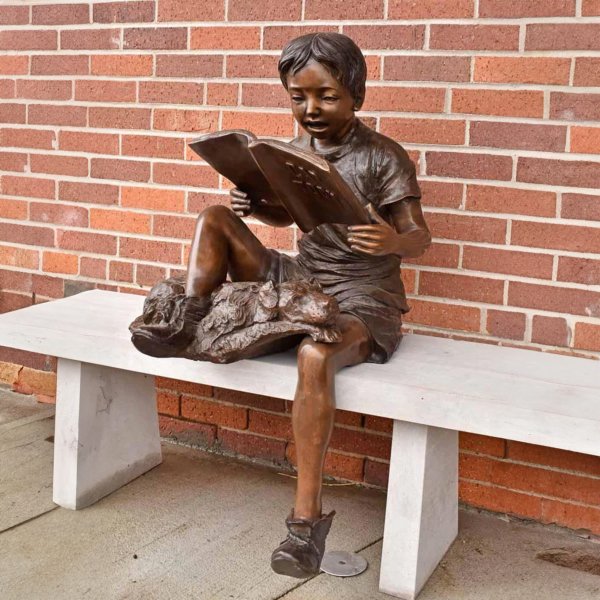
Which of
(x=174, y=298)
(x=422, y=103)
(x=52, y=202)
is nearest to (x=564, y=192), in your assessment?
(x=422, y=103)

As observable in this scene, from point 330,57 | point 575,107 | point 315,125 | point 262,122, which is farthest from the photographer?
point 262,122

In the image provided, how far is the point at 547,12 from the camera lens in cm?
285

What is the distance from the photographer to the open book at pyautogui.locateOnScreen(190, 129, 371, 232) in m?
2.39

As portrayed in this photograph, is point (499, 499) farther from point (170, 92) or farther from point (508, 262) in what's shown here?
point (170, 92)

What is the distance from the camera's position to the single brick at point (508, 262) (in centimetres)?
298

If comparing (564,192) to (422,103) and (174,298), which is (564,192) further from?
(174,298)

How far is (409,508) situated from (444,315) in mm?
834

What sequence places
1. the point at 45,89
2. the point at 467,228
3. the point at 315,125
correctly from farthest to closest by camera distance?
1. the point at 45,89
2. the point at 467,228
3. the point at 315,125

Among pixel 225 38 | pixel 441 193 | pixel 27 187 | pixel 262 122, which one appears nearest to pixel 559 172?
pixel 441 193

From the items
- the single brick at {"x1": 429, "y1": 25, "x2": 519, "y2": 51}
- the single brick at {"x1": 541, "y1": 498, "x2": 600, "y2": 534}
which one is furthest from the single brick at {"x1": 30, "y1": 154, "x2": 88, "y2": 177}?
the single brick at {"x1": 541, "y1": 498, "x2": 600, "y2": 534}

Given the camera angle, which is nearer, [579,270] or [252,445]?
[579,270]

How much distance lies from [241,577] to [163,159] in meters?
1.76

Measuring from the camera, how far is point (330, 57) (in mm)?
2535

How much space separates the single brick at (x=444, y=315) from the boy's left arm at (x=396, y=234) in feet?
1.61
